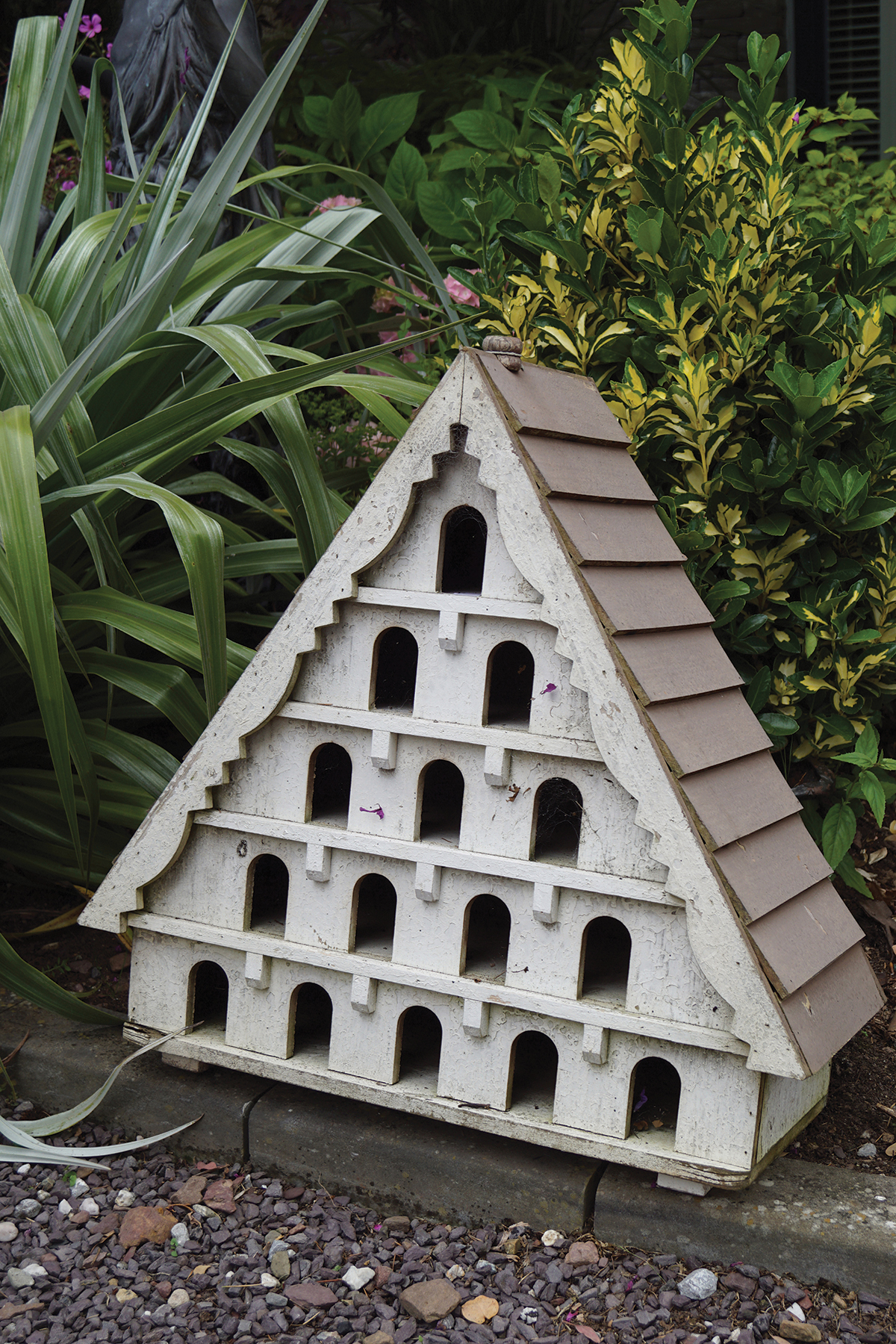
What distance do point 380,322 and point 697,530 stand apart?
3.63ft

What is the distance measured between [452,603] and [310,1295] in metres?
0.84

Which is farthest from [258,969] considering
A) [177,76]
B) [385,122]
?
[385,122]

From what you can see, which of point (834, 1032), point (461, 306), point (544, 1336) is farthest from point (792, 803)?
point (461, 306)

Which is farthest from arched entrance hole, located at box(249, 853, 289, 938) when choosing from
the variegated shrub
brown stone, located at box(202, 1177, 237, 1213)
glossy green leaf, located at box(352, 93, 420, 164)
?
glossy green leaf, located at box(352, 93, 420, 164)

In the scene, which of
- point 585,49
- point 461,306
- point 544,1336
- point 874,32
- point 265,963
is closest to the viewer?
point 544,1336

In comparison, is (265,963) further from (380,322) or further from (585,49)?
(585,49)

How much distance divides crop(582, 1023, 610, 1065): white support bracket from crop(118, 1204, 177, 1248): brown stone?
606 mm

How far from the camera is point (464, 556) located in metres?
1.53

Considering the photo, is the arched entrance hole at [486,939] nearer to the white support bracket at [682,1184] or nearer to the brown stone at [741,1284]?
the white support bracket at [682,1184]

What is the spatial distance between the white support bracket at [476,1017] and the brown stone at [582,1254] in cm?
27

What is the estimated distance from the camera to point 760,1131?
4.26 feet

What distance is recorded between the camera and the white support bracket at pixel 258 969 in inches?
61.2

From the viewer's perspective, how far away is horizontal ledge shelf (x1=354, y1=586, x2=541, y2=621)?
134 centimetres

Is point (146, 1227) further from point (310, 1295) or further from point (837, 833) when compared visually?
point (837, 833)
